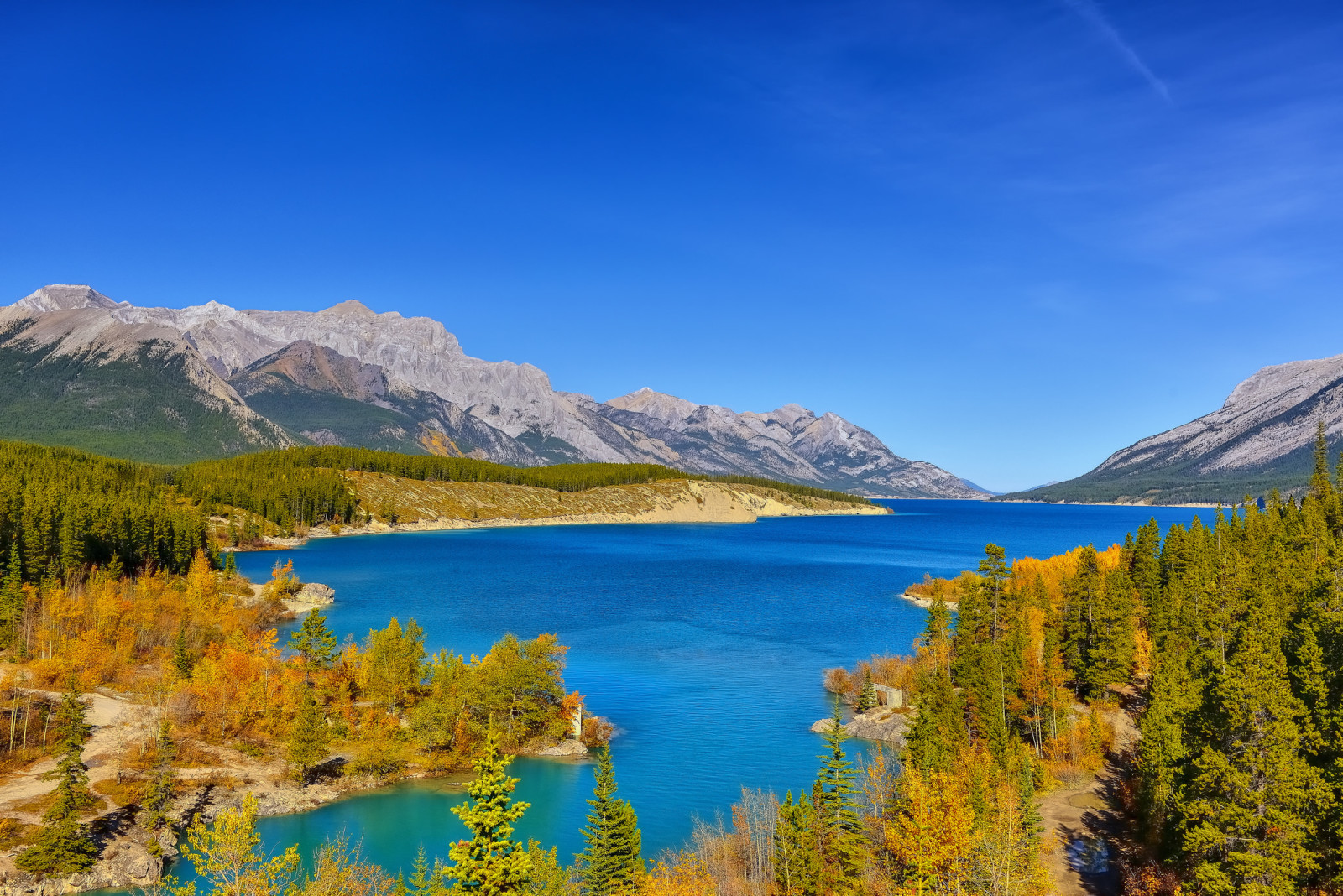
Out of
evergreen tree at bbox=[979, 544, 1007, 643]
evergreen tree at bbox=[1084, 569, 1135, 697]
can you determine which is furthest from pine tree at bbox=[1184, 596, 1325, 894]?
evergreen tree at bbox=[1084, 569, 1135, 697]

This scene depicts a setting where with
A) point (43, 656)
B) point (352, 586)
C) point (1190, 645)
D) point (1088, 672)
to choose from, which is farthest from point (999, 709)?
point (352, 586)

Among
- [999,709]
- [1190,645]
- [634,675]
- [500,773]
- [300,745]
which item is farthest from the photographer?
[634,675]

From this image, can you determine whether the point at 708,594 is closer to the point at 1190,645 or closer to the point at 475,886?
the point at 1190,645

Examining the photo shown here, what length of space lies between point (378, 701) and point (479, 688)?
374 inches

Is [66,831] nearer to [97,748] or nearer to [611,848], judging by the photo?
[97,748]

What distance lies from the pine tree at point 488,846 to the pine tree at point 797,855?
1571cm

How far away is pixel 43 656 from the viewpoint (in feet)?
205

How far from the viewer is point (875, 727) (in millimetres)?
63906

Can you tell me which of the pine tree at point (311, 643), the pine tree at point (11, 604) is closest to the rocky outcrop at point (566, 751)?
the pine tree at point (311, 643)

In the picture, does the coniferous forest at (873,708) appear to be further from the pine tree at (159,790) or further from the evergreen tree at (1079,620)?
the evergreen tree at (1079,620)

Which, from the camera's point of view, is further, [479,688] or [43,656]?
[43,656]

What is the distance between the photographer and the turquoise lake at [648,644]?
47.9 metres

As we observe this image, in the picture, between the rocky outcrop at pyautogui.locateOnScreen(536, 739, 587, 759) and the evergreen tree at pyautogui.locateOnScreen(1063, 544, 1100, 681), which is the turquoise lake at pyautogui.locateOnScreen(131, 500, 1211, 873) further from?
the evergreen tree at pyautogui.locateOnScreen(1063, 544, 1100, 681)

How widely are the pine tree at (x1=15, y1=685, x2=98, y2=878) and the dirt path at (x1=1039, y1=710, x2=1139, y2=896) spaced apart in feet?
158
